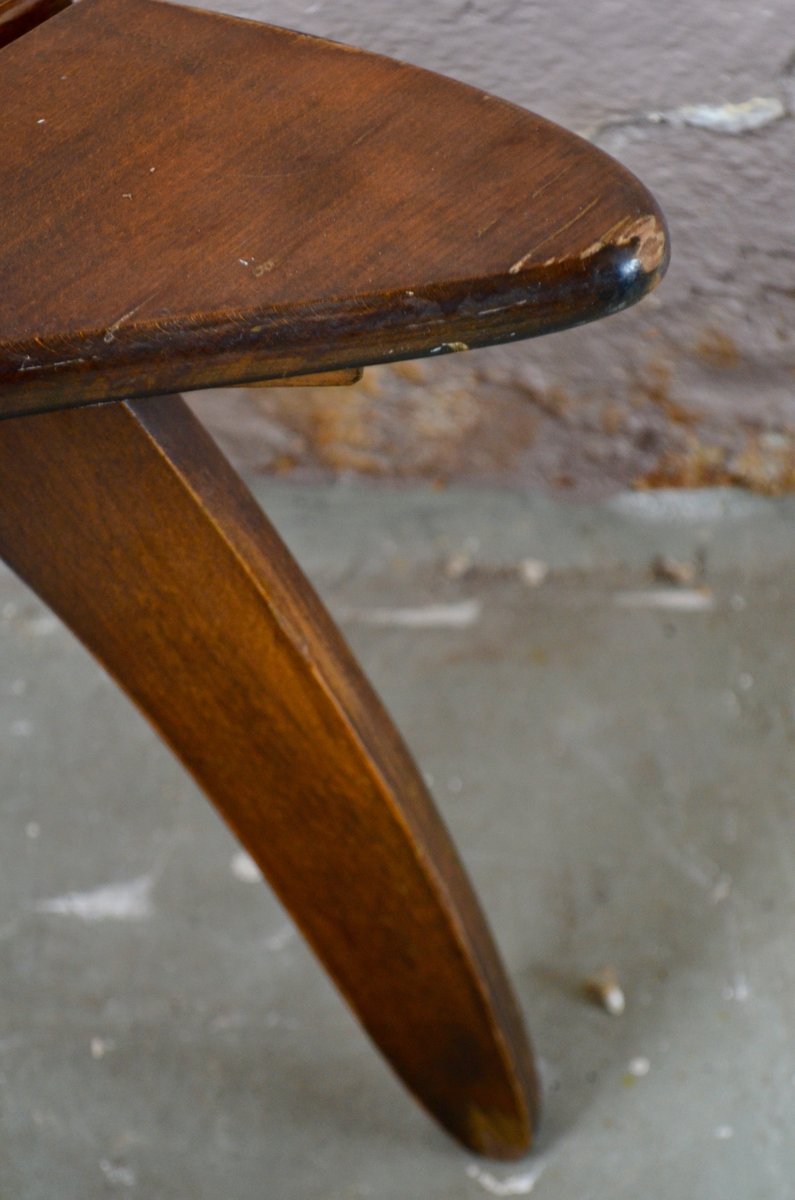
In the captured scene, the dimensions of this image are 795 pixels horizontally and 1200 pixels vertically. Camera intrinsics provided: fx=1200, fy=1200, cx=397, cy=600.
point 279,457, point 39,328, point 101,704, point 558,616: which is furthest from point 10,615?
point 39,328

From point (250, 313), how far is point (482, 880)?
886mm

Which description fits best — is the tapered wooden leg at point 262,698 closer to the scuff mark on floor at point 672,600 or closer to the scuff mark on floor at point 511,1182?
the scuff mark on floor at point 511,1182

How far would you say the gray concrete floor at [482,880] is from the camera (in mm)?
1078

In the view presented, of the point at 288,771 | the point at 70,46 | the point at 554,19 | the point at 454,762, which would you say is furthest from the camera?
the point at 454,762

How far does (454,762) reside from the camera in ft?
4.54

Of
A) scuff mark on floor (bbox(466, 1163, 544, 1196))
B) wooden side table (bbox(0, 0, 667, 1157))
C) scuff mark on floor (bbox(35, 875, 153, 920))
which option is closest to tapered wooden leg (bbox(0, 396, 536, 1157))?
wooden side table (bbox(0, 0, 667, 1157))

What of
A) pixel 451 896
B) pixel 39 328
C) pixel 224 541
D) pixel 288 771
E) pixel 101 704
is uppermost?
pixel 39 328

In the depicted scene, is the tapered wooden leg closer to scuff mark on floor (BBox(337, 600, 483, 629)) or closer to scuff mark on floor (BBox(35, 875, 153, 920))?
scuff mark on floor (BBox(35, 875, 153, 920))

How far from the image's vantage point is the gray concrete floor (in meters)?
1.08

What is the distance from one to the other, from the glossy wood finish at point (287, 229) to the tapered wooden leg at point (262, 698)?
12 cm

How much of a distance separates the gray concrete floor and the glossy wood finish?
812mm

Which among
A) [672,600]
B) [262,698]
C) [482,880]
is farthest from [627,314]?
[262,698]

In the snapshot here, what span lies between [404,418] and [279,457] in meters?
0.20

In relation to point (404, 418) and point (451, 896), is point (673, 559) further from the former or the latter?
point (451, 896)
